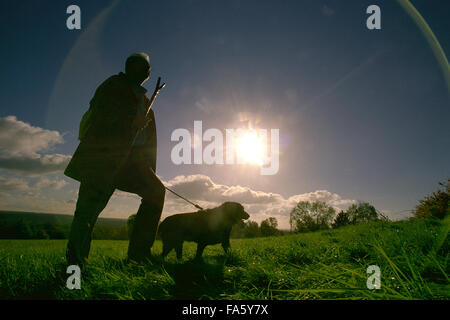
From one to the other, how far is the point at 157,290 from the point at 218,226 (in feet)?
8.96

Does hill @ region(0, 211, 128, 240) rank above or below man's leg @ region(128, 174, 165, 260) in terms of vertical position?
below

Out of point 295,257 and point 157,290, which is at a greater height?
point 157,290

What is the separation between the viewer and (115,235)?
969 inches

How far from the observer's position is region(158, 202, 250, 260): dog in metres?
4.44

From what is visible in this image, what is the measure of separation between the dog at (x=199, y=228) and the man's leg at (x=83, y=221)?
190cm

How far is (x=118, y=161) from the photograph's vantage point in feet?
9.92
